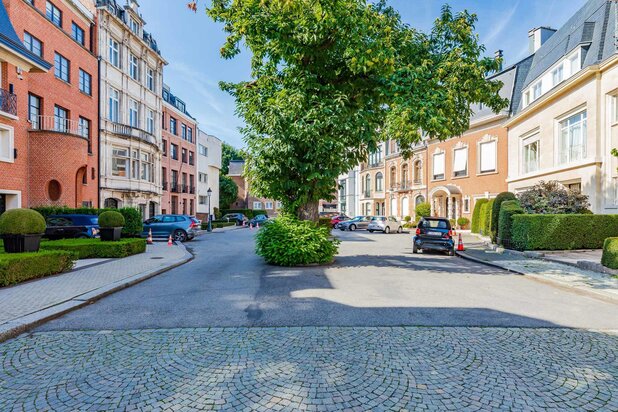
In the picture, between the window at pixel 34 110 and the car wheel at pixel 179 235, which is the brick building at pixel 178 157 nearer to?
the car wheel at pixel 179 235

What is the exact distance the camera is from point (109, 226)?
41.9 ft

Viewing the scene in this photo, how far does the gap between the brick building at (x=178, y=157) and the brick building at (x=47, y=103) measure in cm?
1139

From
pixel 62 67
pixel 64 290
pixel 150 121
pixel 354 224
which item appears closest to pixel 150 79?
pixel 150 121

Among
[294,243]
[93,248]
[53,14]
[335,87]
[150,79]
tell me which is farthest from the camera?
[150,79]

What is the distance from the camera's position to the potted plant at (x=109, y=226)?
12758 mm

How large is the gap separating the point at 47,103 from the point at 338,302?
20068 millimetres

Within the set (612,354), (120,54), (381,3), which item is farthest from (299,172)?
(120,54)

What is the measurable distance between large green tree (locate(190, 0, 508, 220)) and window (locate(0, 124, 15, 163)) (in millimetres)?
11353

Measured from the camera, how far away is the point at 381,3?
10812mm

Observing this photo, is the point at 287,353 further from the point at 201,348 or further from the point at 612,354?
the point at 612,354

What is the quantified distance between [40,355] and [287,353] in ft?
9.53

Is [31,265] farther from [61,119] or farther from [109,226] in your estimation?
[61,119]

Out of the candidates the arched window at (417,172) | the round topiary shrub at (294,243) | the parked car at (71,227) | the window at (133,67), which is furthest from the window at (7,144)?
the arched window at (417,172)

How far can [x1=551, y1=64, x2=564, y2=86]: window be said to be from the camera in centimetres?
1901
